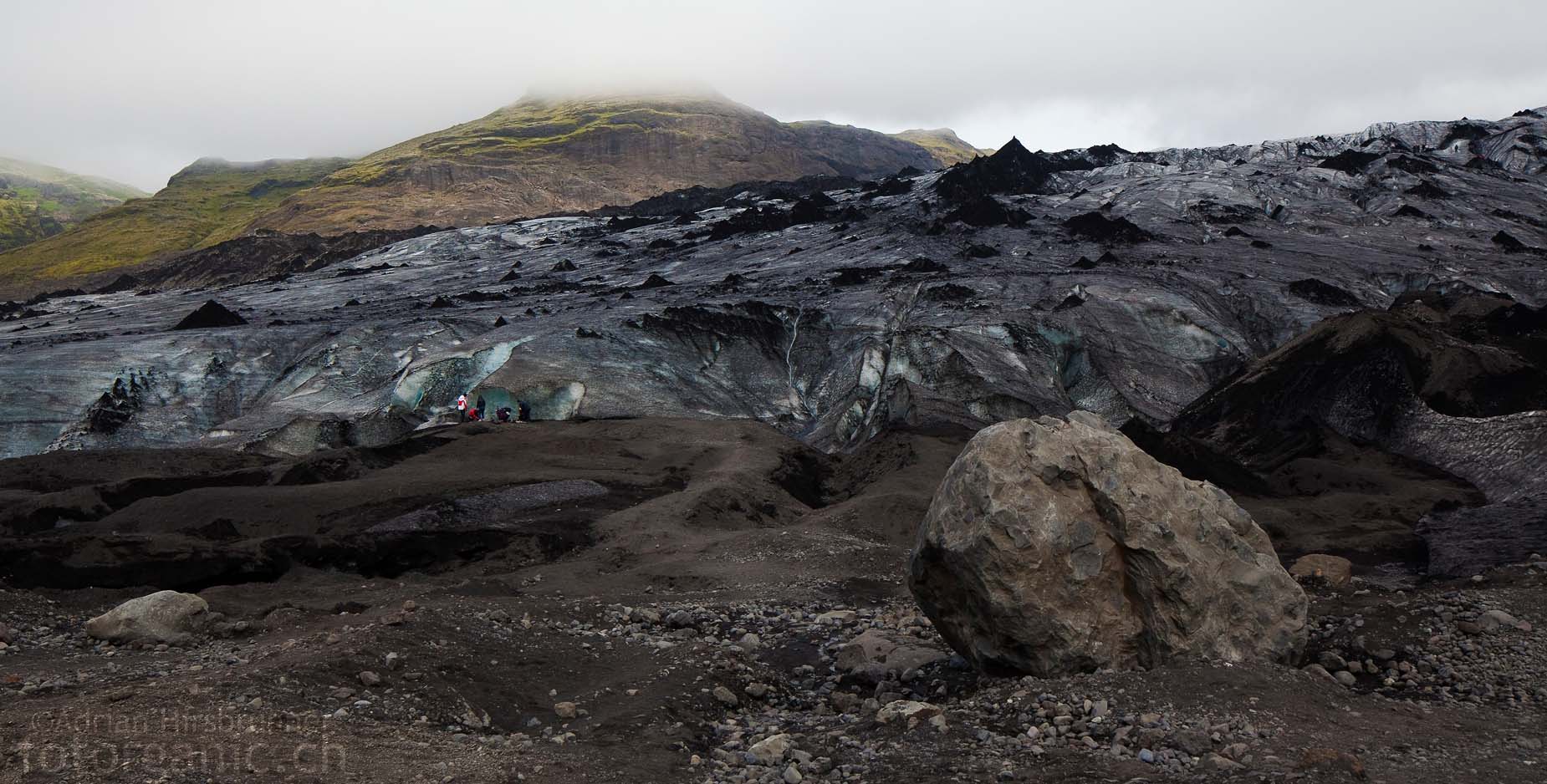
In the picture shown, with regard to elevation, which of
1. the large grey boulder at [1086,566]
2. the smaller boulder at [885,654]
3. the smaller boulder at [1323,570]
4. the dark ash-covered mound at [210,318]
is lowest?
the smaller boulder at [885,654]

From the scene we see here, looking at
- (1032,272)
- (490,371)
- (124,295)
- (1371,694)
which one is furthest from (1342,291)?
(124,295)

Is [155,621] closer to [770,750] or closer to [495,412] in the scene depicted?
[770,750]

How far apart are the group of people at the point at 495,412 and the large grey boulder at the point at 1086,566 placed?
2477cm

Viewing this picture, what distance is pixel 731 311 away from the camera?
41438 millimetres

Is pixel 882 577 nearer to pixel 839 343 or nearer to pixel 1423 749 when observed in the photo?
pixel 1423 749

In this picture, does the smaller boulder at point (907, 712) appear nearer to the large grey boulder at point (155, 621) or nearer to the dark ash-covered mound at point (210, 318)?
the large grey boulder at point (155, 621)

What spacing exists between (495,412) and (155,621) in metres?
22.1

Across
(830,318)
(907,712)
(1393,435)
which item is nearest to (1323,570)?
(907,712)

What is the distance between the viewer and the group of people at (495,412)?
33250 mm

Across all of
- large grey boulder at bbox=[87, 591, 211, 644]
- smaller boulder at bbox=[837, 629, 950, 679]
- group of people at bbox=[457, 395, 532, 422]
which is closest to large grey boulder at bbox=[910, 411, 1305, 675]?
smaller boulder at bbox=[837, 629, 950, 679]

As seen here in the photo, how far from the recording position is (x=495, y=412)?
34000mm

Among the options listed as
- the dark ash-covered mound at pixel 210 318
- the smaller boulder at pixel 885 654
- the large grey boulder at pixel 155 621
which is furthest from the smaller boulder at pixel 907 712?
the dark ash-covered mound at pixel 210 318

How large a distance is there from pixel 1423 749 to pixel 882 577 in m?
9.15

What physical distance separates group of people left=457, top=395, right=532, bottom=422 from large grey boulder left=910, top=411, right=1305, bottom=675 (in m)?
24.8
